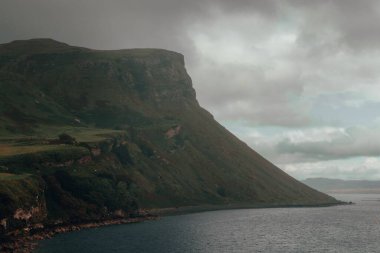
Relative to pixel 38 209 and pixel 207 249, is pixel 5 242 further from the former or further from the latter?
pixel 207 249

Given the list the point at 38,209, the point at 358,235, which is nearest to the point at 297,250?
the point at 358,235

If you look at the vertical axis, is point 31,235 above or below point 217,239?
above

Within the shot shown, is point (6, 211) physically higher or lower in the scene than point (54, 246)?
higher

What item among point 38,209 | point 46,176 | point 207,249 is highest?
point 46,176

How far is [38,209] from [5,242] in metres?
38.5

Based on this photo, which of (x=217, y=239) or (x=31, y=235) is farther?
(x=217, y=239)

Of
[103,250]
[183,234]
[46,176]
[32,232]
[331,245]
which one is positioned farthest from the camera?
[46,176]

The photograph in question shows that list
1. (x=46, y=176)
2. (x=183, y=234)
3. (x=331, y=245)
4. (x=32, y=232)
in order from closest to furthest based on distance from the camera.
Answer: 1. (x=331, y=245)
2. (x=32, y=232)
3. (x=183, y=234)
4. (x=46, y=176)

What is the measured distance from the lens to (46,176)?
196 meters

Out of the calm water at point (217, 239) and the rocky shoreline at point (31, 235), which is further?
the calm water at point (217, 239)

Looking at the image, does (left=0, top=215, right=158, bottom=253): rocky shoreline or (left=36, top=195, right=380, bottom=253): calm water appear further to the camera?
(left=36, top=195, right=380, bottom=253): calm water

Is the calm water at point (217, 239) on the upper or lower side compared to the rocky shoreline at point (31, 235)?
lower

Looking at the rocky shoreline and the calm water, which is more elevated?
the rocky shoreline

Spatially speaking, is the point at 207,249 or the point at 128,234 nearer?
the point at 207,249
